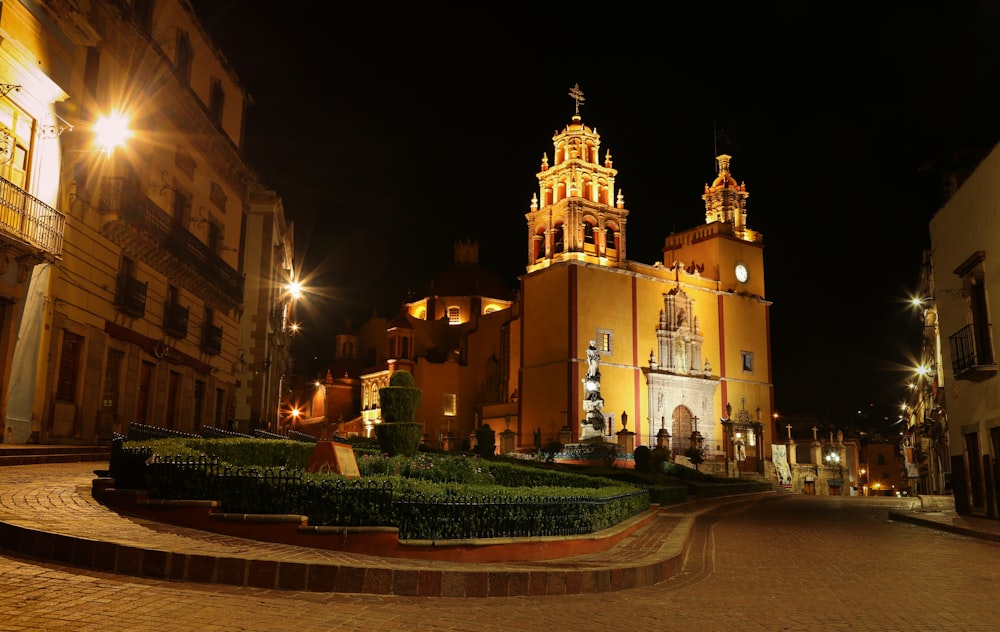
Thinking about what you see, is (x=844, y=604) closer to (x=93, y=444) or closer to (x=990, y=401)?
(x=990, y=401)

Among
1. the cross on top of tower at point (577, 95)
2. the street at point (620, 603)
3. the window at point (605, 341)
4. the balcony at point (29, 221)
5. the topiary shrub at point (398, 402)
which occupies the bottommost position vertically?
the street at point (620, 603)

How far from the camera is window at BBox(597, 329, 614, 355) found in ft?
158

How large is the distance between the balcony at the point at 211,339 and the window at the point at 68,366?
761 centimetres

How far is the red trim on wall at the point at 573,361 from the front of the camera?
45.3 meters

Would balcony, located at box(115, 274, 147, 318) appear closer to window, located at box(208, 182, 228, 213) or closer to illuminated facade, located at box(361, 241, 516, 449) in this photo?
window, located at box(208, 182, 228, 213)

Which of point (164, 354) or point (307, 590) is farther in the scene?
point (164, 354)

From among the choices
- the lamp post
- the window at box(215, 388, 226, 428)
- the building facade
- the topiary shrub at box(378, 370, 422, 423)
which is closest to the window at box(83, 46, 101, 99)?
the topiary shrub at box(378, 370, 422, 423)

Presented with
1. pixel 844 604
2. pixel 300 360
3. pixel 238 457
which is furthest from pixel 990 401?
Result: pixel 300 360

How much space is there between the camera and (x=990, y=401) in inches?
714

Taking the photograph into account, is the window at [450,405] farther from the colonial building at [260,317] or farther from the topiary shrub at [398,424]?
the topiary shrub at [398,424]

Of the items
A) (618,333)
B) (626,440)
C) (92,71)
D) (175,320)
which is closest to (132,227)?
(92,71)

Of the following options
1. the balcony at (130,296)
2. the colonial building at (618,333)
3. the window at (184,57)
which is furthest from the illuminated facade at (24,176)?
the colonial building at (618,333)

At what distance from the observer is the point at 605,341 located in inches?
1912

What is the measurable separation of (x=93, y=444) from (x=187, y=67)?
11746 mm
